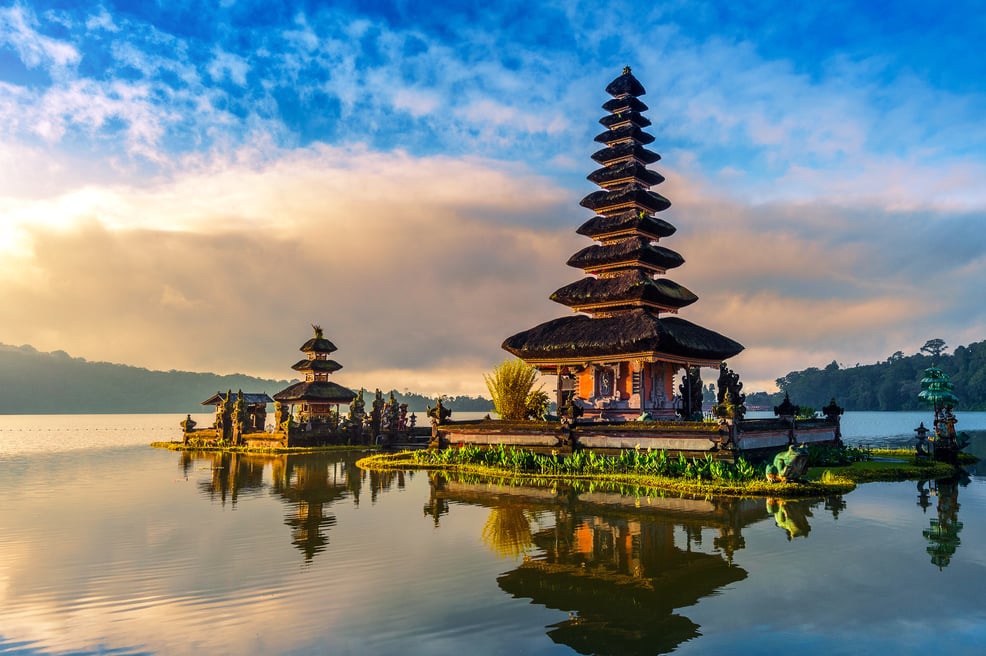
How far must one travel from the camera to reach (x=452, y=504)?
1850 centimetres

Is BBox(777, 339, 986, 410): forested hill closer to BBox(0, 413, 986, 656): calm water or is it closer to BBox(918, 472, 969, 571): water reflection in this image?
BBox(918, 472, 969, 571): water reflection

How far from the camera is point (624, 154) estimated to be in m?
38.7

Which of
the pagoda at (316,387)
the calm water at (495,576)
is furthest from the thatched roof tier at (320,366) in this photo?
the calm water at (495,576)

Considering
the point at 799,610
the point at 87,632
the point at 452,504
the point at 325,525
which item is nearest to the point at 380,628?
the point at 87,632

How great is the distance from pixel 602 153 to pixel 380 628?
35588 mm

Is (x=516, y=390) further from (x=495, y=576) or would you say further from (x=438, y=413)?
(x=495, y=576)

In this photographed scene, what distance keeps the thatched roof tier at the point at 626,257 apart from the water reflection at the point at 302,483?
54.2 feet

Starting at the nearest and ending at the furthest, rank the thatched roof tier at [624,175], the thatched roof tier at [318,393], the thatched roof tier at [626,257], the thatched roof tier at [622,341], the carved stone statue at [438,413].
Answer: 1. the thatched roof tier at [622,341]
2. the carved stone statue at [438,413]
3. the thatched roof tier at [626,257]
4. the thatched roof tier at [624,175]
5. the thatched roof tier at [318,393]

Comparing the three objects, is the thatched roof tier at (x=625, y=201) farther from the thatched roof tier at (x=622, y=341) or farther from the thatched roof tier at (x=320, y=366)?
the thatched roof tier at (x=320, y=366)

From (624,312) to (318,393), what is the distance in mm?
30769

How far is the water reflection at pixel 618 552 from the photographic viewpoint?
8266mm

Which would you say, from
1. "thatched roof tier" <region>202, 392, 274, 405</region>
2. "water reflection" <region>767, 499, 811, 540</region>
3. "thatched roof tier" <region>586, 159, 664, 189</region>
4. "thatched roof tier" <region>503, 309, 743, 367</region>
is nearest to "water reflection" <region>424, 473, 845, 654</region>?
"water reflection" <region>767, 499, 811, 540</region>

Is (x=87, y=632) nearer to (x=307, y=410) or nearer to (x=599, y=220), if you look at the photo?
(x=599, y=220)

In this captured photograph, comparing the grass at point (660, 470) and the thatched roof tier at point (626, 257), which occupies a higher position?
the thatched roof tier at point (626, 257)
